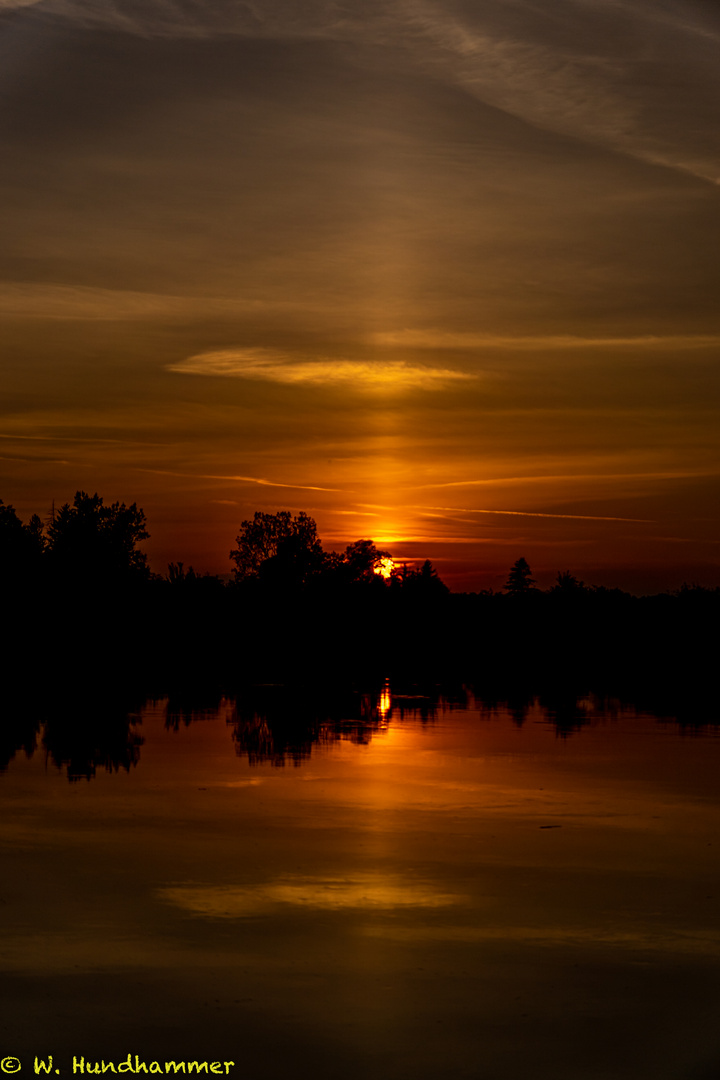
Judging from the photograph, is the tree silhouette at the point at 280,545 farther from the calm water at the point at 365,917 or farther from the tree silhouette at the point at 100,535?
the calm water at the point at 365,917

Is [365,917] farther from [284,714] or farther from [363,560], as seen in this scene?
[363,560]

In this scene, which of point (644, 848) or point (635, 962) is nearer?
point (635, 962)

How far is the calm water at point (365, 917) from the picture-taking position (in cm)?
931

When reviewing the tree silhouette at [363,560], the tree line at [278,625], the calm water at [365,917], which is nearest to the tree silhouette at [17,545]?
the tree line at [278,625]

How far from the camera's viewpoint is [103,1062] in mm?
8836

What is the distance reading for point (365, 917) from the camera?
488 inches

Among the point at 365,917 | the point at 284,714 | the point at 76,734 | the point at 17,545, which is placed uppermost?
the point at 17,545

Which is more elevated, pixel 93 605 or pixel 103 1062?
pixel 93 605

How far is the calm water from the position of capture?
9.31 m

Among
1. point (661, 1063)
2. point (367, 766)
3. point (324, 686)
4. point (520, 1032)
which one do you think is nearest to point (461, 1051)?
point (520, 1032)

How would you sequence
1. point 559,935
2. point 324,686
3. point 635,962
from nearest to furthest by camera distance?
point 635,962 < point 559,935 < point 324,686

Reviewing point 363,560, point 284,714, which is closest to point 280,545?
point 363,560

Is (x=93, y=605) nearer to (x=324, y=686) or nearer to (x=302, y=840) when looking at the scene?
(x=324, y=686)

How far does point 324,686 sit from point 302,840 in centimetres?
3017
